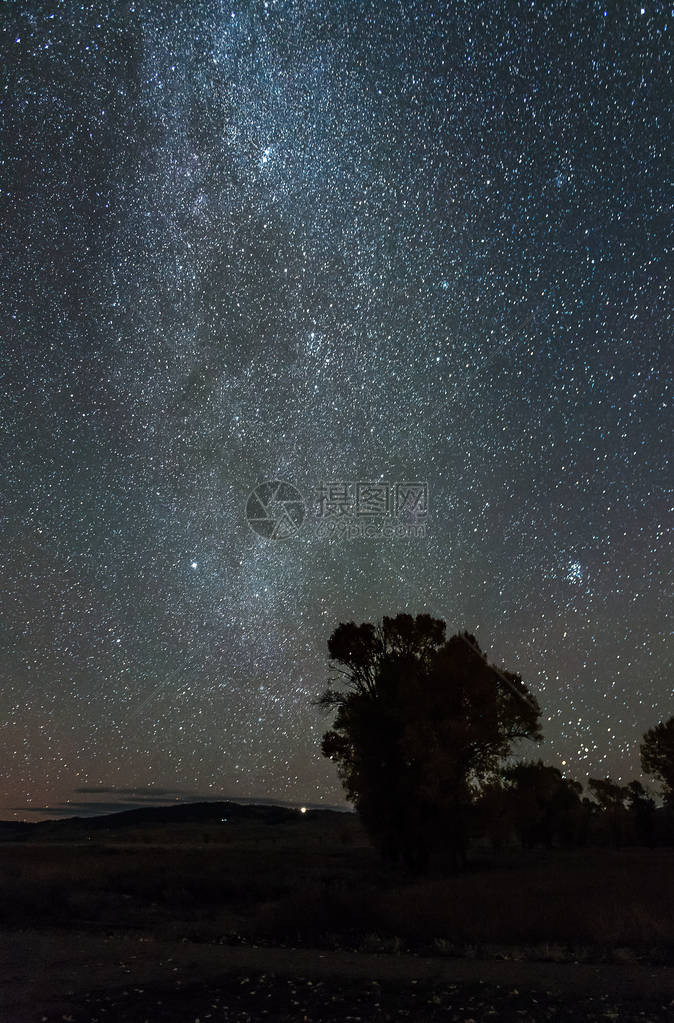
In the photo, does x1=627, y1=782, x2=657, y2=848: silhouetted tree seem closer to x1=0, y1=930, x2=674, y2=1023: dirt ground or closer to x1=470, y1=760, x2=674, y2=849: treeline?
x1=470, y1=760, x2=674, y2=849: treeline

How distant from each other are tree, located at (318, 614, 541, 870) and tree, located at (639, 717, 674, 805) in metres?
37.7

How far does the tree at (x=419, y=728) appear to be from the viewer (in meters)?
33.2

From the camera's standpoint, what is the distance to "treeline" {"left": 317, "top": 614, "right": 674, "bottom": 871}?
109ft

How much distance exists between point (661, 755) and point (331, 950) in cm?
5994

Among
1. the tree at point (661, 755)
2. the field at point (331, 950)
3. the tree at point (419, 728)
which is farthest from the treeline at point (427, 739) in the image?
the tree at point (661, 755)

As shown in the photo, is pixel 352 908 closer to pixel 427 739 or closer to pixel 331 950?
pixel 331 950

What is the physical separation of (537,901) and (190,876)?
1293 centimetres

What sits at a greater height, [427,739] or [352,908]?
[427,739]

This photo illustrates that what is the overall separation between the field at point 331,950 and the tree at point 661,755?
43.4m

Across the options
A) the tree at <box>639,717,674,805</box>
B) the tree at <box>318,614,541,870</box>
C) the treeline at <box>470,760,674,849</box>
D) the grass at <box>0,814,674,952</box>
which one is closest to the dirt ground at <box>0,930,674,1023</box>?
the grass at <box>0,814,674,952</box>

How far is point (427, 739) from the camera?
32844 millimetres

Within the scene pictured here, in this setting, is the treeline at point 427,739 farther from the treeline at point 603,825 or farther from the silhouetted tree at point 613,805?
the silhouetted tree at point 613,805

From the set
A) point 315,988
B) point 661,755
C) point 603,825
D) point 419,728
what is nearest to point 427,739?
point 419,728

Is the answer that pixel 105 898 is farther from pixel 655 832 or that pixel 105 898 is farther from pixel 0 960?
pixel 655 832
